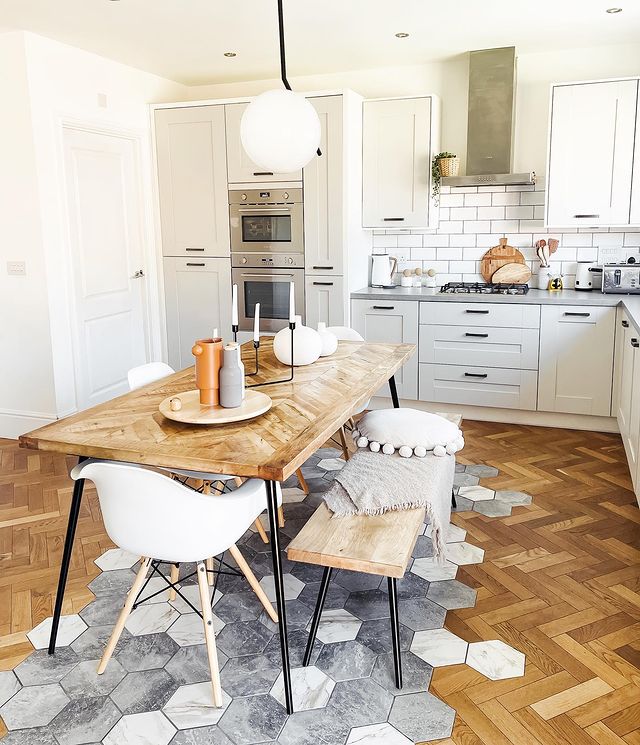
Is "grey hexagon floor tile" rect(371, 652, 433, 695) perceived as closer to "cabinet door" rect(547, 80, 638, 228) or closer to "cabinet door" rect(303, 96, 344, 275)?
"cabinet door" rect(303, 96, 344, 275)

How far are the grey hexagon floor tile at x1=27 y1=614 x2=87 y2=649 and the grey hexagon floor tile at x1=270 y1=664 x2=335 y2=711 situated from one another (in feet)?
2.61

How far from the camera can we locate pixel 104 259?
5.07 meters

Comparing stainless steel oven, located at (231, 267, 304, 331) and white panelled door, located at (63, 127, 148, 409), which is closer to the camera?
white panelled door, located at (63, 127, 148, 409)

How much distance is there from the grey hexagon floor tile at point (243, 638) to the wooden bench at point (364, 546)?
0.21 m

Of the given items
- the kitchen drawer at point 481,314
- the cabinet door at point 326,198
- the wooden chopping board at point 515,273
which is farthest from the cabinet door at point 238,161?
the wooden chopping board at point 515,273

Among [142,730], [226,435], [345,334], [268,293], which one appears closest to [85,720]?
[142,730]

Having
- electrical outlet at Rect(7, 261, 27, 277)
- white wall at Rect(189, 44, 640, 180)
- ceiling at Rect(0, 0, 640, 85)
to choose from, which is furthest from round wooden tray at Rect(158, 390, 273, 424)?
white wall at Rect(189, 44, 640, 180)

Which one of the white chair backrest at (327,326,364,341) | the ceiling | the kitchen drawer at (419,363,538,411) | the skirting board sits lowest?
the skirting board

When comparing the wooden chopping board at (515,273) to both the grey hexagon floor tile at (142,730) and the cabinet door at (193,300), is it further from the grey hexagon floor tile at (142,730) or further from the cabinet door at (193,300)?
the grey hexagon floor tile at (142,730)

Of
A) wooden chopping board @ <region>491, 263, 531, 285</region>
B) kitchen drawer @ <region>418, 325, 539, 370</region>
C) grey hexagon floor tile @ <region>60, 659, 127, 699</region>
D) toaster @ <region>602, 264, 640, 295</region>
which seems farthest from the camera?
wooden chopping board @ <region>491, 263, 531, 285</region>

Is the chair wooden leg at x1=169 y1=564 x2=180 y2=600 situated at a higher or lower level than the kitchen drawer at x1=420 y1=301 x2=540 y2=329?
lower

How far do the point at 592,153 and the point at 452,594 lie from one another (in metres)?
3.25

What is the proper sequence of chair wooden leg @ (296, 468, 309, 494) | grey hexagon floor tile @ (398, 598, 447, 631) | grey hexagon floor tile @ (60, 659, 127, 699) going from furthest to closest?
chair wooden leg @ (296, 468, 309, 494) < grey hexagon floor tile @ (398, 598, 447, 631) < grey hexagon floor tile @ (60, 659, 127, 699)

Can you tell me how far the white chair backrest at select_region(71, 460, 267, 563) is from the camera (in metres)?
2.00
